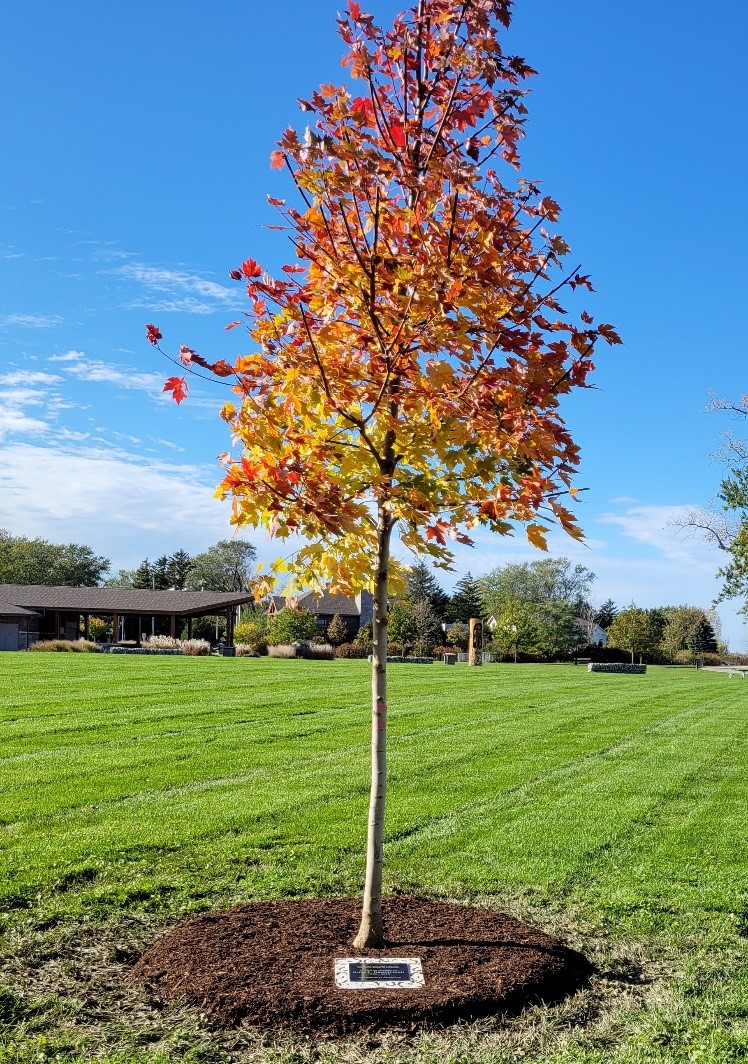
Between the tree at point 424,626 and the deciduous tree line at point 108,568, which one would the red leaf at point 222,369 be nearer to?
the tree at point 424,626

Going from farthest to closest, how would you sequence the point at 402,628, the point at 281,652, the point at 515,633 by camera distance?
the point at 515,633 → the point at 402,628 → the point at 281,652

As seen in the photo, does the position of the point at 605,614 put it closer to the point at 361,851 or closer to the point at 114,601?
the point at 114,601

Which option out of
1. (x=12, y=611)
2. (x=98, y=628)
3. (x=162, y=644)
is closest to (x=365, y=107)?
(x=162, y=644)

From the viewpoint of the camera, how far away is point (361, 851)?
7109 mm

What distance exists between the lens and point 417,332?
4.68 metres

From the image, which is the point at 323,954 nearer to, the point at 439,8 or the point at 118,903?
the point at 118,903

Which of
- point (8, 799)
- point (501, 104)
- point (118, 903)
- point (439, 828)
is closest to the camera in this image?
point (501, 104)

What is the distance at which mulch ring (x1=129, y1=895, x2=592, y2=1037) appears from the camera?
166 inches

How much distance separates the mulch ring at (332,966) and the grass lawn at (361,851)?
0.13 metres

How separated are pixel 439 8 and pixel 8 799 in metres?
7.38

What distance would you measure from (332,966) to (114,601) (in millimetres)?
45881

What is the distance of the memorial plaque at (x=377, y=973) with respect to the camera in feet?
14.7

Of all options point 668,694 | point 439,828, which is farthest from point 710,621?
point 439,828

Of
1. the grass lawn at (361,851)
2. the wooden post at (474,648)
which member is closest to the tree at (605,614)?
the wooden post at (474,648)
